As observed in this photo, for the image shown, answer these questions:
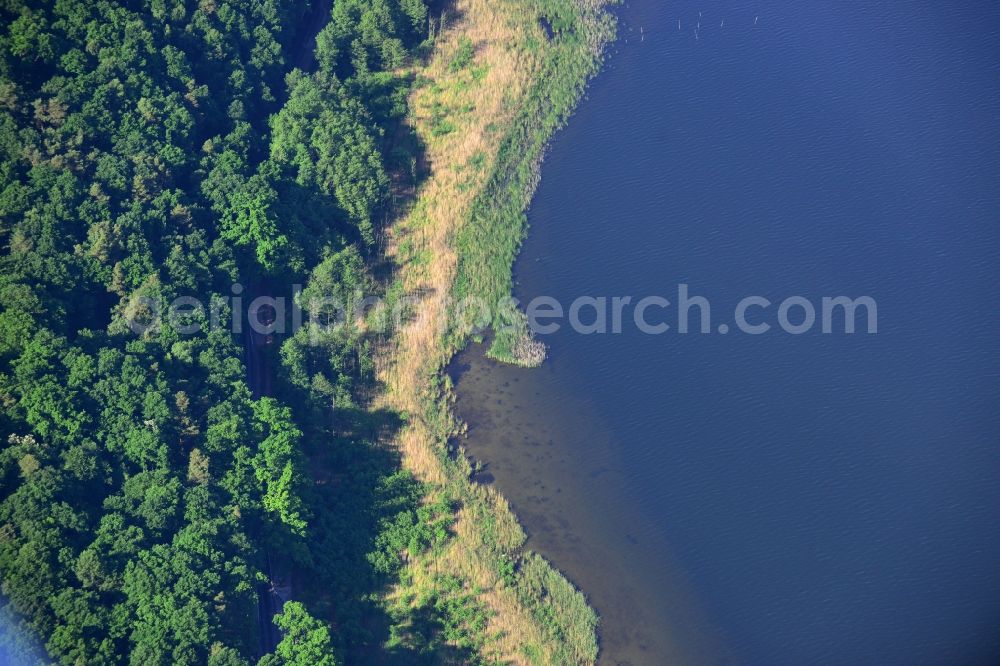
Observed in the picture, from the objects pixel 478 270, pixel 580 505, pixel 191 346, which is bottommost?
pixel 191 346

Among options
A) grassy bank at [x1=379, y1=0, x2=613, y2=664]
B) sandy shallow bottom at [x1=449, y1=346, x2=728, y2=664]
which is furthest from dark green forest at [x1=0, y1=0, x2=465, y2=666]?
sandy shallow bottom at [x1=449, y1=346, x2=728, y2=664]

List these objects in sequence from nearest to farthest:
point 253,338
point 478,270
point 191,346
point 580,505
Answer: point 191,346 < point 580,505 < point 253,338 < point 478,270

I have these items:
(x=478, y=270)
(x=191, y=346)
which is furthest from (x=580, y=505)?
(x=191, y=346)

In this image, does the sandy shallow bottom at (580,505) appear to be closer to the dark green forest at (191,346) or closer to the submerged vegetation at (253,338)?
the submerged vegetation at (253,338)

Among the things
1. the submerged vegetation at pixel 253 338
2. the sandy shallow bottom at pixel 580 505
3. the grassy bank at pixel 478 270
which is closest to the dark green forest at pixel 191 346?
the submerged vegetation at pixel 253 338

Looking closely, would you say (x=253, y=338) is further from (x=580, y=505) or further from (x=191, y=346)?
(x=580, y=505)

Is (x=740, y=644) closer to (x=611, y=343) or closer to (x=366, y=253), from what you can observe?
(x=611, y=343)
